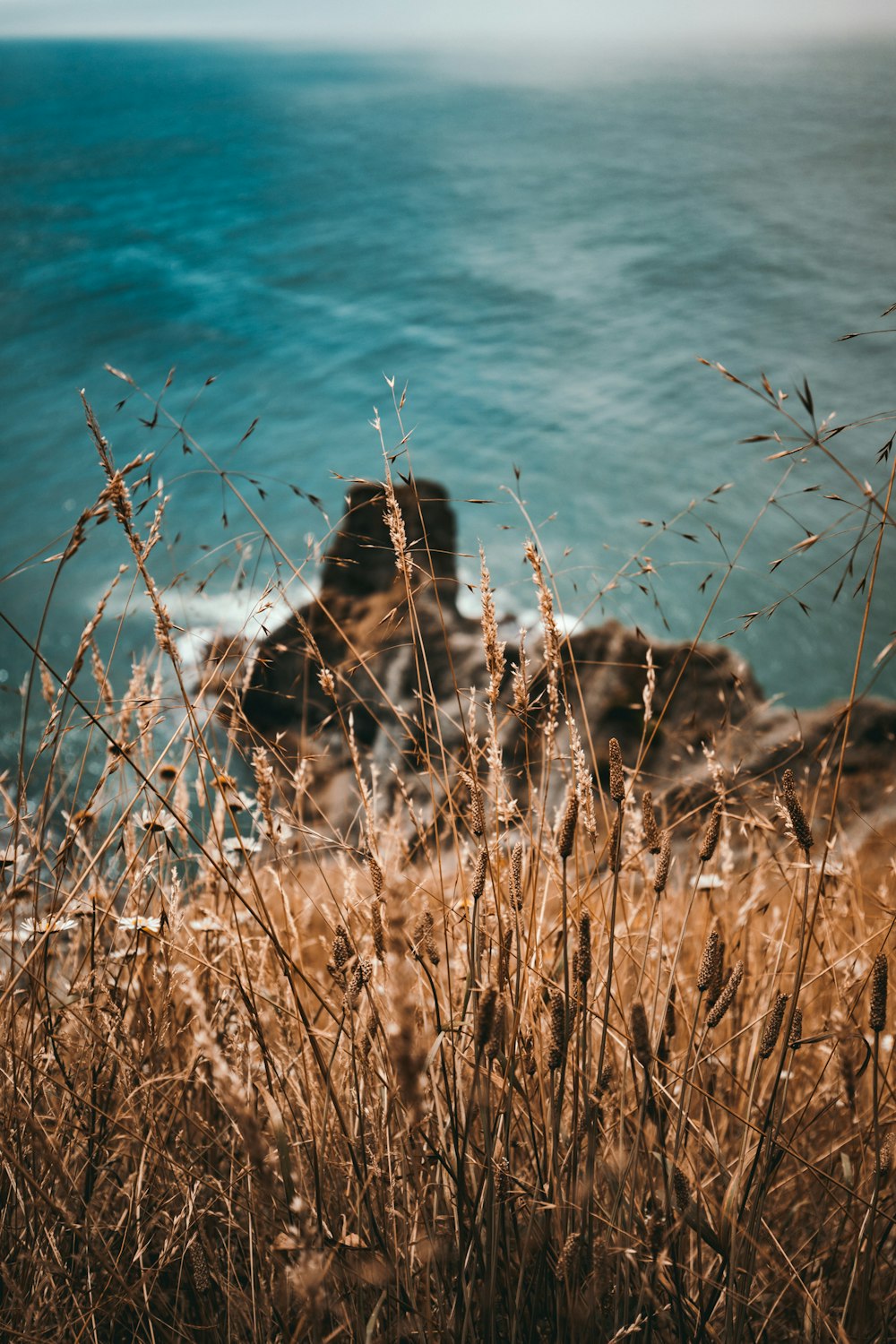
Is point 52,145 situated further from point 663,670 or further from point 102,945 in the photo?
point 102,945

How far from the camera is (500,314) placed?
20.3m

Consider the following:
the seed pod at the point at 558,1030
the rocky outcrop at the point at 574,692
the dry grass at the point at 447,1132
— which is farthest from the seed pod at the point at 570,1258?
the rocky outcrop at the point at 574,692

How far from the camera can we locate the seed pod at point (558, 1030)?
736 millimetres

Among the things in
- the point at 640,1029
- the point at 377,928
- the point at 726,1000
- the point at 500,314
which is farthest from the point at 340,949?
the point at 500,314

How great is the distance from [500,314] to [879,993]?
21.8 meters

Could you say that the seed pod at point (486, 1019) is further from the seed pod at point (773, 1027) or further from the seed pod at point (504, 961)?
the seed pod at point (773, 1027)

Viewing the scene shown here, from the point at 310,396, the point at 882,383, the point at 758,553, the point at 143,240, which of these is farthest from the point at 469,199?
the point at 758,553

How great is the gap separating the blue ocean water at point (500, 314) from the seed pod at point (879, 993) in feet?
17.7

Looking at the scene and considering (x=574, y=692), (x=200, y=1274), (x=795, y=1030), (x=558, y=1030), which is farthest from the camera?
(x=574, y=692)

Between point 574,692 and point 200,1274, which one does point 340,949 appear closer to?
point 200,1274

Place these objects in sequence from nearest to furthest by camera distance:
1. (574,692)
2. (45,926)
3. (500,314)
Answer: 1. (45,926)
2. (574,692)
3. (500,314)

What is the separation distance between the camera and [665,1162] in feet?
2.69

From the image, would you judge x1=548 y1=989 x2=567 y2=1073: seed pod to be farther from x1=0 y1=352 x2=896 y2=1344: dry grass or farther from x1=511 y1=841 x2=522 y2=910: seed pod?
x1=511 y1=841 x2=522 y2=910: seed pod

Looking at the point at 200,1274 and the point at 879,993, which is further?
the point at 200,1274
